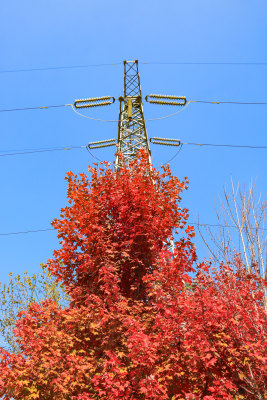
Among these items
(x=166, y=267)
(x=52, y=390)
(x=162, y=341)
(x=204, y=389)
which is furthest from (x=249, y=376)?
(x=52, y=390)

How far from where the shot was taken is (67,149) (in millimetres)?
15555

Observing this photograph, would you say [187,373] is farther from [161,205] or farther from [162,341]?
[161,205]

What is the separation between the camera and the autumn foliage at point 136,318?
474cm

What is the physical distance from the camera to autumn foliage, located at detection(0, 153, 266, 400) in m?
4.74

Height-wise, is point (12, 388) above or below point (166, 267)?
below

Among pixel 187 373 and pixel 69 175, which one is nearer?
pixel 187 373

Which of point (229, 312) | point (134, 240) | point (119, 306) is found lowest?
point (229, 312)

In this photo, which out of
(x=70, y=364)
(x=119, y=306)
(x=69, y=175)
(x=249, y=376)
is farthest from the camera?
(x=69, y=175)

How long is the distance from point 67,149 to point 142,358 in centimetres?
1227

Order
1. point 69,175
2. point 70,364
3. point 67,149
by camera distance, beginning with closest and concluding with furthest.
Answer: point 70,364
point 69,175
point 67,149

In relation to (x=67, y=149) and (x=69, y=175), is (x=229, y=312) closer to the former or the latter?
(x=69, y=175)

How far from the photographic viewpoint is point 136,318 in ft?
19.7

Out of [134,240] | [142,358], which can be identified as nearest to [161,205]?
[134,240]

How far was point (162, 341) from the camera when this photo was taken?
5336 millimetres
